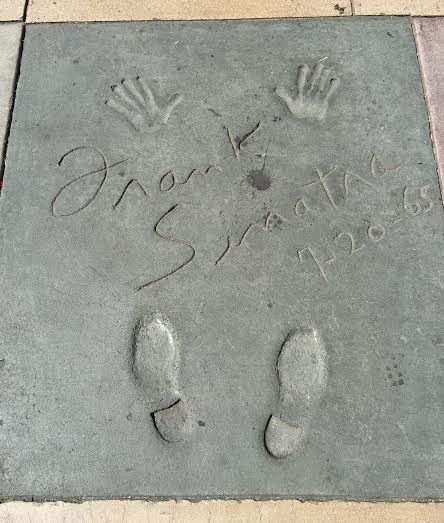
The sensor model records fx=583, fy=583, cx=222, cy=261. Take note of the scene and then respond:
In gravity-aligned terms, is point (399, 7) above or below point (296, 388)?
above

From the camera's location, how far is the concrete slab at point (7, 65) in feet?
6.36

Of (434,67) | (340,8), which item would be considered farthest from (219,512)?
(340,8)

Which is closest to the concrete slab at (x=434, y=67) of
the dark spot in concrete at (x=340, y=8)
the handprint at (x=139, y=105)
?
the dark spot in concrete at (x=340, y=8)

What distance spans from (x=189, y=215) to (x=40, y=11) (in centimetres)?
96

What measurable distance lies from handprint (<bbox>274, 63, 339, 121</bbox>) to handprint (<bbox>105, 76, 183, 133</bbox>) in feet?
1.22

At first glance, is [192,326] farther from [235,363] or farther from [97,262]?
[97,262]

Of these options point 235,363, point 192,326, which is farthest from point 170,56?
point 235,363

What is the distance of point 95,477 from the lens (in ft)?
5.24

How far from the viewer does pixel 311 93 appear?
1.95 metres

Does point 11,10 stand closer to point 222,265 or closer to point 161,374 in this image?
point 222,265

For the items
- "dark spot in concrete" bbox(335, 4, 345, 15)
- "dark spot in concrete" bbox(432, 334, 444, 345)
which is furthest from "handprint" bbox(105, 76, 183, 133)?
"dark spot in concrete" bbox(432, 334, 444, 345)

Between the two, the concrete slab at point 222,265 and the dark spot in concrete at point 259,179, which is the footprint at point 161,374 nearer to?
the concrete slab at point 222,265

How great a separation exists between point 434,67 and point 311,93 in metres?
0.43

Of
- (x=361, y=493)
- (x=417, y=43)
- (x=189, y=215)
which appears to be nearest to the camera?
(x=361, y=493)
